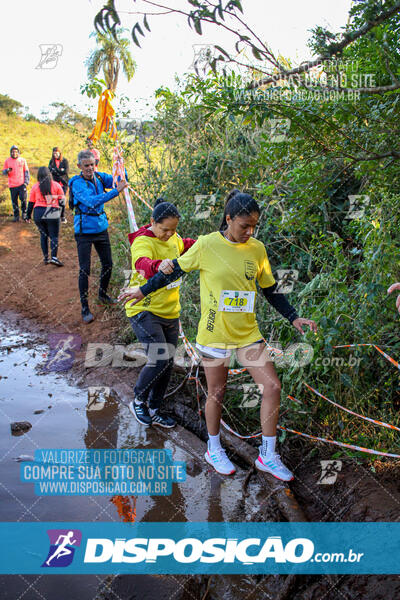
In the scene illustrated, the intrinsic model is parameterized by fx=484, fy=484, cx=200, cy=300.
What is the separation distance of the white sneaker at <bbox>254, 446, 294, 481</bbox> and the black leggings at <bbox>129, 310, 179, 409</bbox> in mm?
1177

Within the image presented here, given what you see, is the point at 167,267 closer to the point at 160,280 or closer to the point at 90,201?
the point at 160,280

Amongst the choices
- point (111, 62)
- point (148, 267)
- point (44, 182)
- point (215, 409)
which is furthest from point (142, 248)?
point (111, 62)

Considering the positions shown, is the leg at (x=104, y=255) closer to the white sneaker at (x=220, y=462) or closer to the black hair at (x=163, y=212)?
the black hair at (x=163, y=212)

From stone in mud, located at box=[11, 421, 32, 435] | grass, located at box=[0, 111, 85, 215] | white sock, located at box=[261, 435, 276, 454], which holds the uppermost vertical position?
grass, located at box=[0, 111, 85, 215]

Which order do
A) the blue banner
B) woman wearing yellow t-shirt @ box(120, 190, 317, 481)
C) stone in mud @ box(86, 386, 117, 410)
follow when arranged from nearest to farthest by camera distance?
the blue banner
woman wearing yellow t-shirt @ box(120, 190, 317, 481)
stone in mud @ box(86, 386, 117, 410)

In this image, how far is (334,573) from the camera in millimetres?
2707

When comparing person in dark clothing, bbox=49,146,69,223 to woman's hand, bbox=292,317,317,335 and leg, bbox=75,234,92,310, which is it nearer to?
leg, bbox=75,234,92,310

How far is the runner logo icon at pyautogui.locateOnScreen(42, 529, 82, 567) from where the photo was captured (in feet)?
9.27

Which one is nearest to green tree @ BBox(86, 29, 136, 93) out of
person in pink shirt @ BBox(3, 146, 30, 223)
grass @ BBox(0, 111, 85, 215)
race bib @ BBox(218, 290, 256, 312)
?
grass @ BBox(0, 111, 85, 215)

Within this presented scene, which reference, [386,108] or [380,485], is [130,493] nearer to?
[380,485]

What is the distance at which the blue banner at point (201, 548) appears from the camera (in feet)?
9.11

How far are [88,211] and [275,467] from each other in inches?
165

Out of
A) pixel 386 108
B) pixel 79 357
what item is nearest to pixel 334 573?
pixel 386 108

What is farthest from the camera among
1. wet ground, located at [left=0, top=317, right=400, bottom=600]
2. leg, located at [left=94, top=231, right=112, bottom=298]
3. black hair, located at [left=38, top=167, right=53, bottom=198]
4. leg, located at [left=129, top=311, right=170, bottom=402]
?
black hair, located at [left=38, top=167, right=53, bottom=198]
